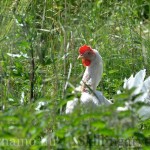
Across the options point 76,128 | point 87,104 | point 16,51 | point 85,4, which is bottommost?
point 76,128

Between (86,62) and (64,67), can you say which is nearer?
(64,67)

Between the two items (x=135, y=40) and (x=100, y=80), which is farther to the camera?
(x=135, y=40)

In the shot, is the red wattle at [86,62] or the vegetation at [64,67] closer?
the vegetation at [64,67]

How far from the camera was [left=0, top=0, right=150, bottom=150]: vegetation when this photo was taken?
2.74 m

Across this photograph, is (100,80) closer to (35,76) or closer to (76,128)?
(35,76)

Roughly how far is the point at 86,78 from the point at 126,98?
3205 mm

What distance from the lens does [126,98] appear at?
8.88 ft

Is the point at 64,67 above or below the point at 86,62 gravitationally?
below

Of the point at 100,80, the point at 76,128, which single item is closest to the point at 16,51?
the point at 100,80

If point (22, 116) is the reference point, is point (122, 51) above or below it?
above

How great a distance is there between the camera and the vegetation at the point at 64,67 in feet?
8.99

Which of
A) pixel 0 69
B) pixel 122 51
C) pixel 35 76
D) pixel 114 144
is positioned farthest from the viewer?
pixel 122 51

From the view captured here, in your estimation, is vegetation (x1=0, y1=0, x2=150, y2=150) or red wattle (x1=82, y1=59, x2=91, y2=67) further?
red wattle (x1=82, y1=59, x2=91, y2=67)

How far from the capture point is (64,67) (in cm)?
444
